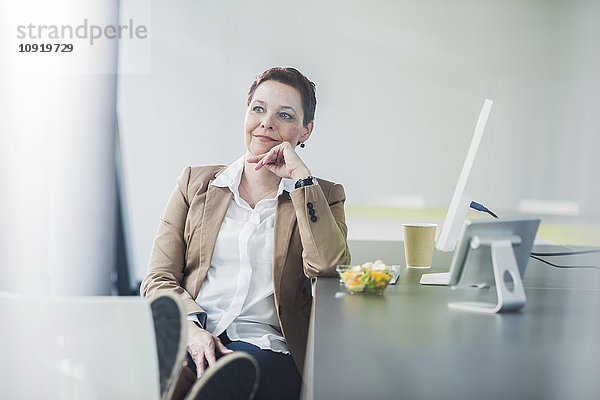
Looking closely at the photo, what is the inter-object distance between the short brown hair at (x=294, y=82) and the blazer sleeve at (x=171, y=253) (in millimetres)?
378

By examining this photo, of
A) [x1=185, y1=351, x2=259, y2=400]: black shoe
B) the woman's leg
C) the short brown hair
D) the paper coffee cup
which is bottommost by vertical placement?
the woman's leg

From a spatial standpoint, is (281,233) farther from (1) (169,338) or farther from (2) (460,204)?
(1) (169,338)

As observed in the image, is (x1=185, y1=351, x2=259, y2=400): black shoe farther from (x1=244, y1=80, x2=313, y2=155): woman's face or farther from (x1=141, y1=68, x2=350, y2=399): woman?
(x1=244, y1=80, x2=313, y2=155): woman's face

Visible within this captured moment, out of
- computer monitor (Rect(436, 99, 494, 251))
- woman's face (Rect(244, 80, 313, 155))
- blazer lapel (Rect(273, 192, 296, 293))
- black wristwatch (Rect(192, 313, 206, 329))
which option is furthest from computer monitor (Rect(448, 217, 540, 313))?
woman's face (Rect(244, 80, 313, 155))

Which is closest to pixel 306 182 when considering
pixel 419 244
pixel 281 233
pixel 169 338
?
pixel 281 233

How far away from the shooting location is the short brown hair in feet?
6.02

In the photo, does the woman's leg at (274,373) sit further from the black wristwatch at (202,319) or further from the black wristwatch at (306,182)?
the black wristwatch at (306,182)

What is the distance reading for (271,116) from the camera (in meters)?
1.82

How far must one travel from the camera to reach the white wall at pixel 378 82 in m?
2.97

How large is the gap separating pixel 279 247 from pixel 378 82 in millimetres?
1634

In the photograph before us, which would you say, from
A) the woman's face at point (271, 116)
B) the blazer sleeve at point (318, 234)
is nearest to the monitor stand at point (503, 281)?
the blazer sleeve at point (318, 234)

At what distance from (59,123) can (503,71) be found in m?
2.19

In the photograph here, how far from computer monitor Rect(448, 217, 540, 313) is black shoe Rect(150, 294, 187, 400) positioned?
548 millimetres

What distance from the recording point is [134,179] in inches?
123
